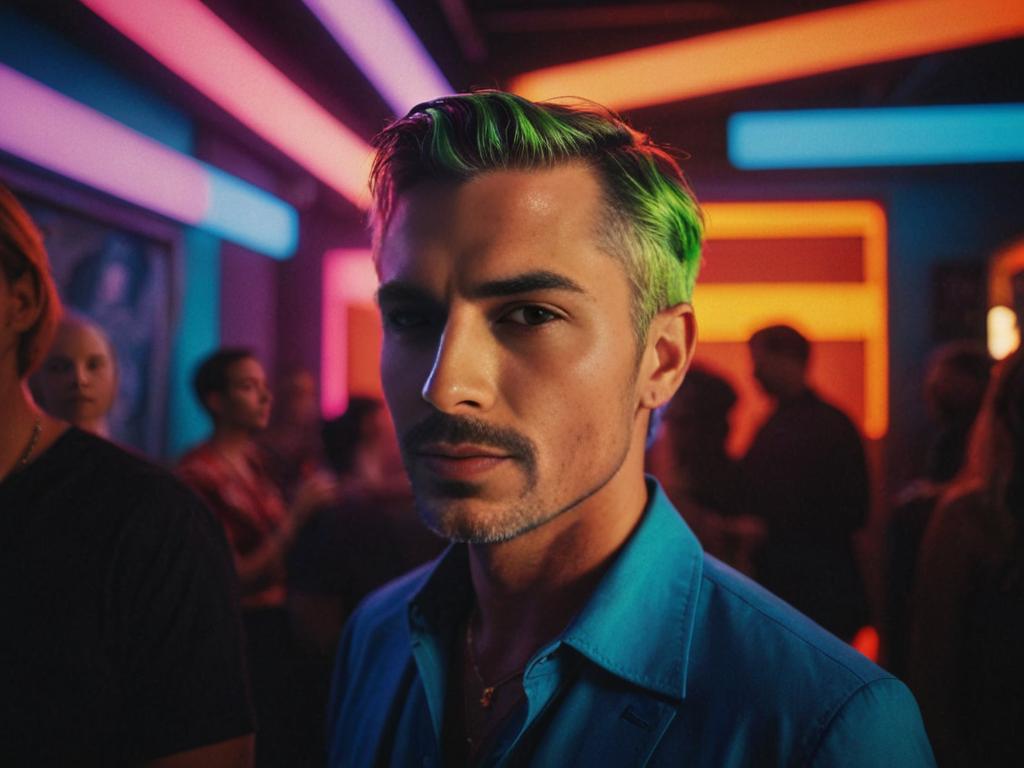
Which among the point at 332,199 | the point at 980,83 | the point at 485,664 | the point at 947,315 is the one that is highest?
the point at 980,83

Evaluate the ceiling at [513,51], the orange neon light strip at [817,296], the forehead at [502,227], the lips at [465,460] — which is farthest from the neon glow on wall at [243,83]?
the orange neon light strip at [817,296]

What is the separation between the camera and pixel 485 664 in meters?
1.07

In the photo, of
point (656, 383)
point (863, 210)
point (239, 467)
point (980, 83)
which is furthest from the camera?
point (980, 83)

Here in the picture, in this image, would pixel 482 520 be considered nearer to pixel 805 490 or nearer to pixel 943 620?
pixel 943 620

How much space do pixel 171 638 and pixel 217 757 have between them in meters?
0.19

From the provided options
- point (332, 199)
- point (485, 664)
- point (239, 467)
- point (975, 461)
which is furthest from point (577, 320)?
point (332, 199)

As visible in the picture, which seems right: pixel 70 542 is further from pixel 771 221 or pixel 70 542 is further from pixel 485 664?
pixel 771 221

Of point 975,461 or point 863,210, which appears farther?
point 863,210

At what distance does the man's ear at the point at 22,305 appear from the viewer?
1259 mm

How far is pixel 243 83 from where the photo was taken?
2.10 m

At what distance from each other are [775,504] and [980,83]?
3806 millimetres

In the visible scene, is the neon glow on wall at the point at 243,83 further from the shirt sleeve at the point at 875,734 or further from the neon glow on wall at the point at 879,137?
the neon glow on wall at the point at 879,137

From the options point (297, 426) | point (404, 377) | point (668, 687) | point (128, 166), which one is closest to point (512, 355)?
point (404, 377)

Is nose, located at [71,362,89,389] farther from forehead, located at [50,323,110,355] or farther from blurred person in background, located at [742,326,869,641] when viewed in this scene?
blurred person in background, located at [742,326,869,641]
